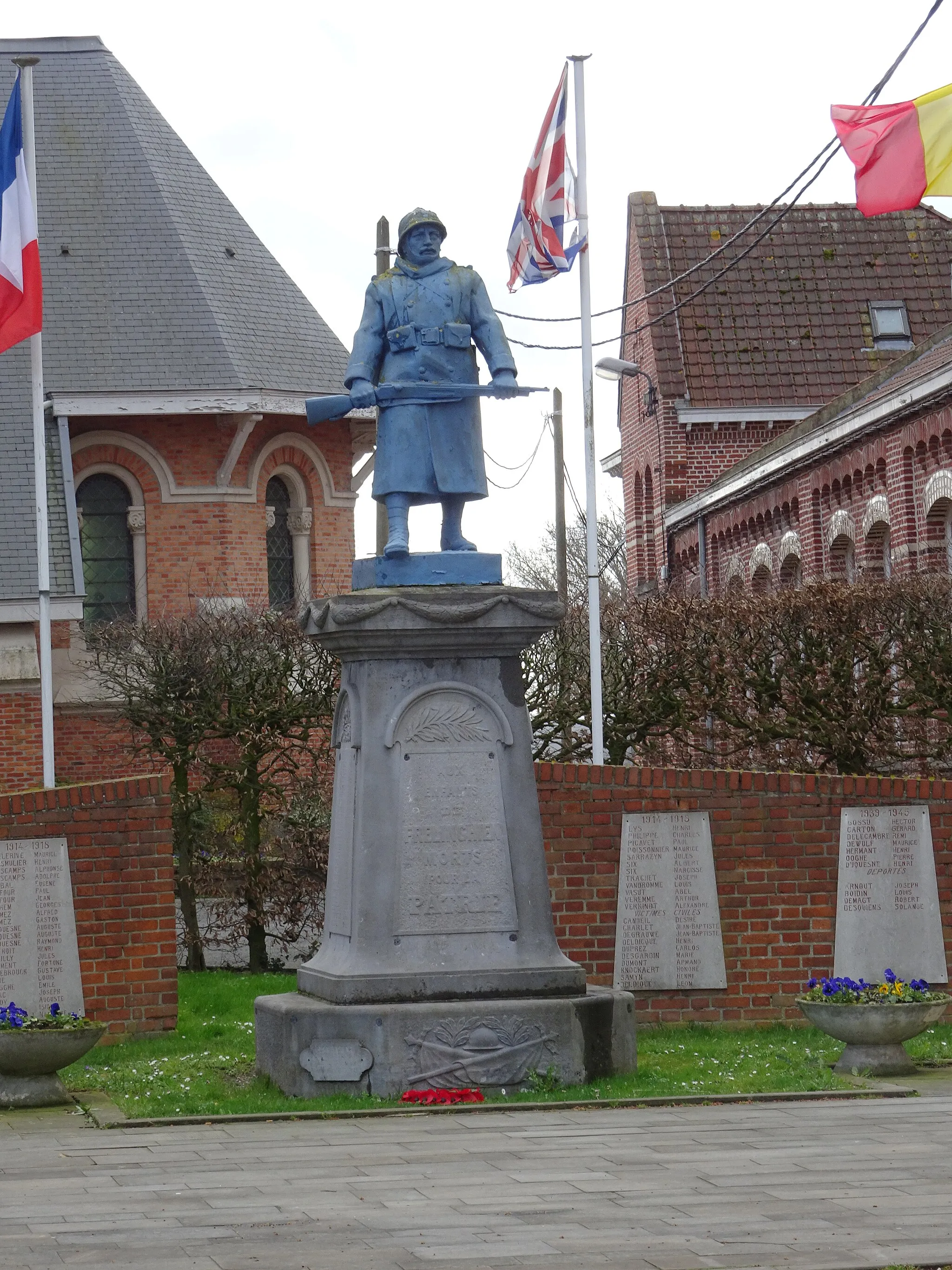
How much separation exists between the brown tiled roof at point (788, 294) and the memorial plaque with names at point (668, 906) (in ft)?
74.0

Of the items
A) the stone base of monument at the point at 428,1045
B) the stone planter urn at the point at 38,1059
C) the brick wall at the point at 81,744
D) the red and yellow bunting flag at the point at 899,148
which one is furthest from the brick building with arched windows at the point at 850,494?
the stone planter urn at the point at 38,1059

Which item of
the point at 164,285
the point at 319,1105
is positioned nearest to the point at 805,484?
the point at 164,285

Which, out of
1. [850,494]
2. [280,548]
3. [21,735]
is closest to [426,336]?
[850,494]

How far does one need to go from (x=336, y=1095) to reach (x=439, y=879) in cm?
118

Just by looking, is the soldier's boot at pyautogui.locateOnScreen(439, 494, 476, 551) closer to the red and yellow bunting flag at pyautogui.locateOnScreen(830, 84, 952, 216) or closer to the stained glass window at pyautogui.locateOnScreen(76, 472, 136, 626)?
the red and yellow bunting flag at pyautogui.locateOnScreen(830, 84, 952, 216)

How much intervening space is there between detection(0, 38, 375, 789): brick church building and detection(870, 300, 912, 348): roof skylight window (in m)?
10.2

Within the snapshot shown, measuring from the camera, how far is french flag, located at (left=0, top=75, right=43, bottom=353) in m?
16.6

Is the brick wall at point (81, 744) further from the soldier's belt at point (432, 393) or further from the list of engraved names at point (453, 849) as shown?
the list of engraved names at point (453, 849)

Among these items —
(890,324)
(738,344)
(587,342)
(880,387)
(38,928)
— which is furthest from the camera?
(890,324)

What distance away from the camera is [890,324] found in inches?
1421

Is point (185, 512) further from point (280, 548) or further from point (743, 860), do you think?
point (743, 860)

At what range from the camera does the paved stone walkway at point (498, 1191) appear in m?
6.63

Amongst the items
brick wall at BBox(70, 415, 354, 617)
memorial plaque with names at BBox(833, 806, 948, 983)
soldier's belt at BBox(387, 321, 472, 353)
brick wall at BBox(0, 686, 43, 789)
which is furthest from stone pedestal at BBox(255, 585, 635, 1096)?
brick wall at BBox(70, 415, 354, 617)

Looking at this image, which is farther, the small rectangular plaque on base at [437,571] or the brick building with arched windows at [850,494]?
the brick building with arched windows at [850,494]
